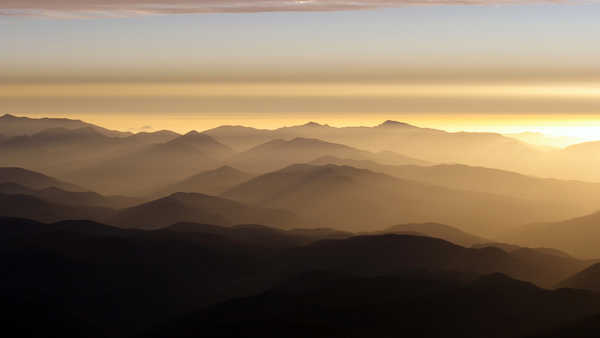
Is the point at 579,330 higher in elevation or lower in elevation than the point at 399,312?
higher

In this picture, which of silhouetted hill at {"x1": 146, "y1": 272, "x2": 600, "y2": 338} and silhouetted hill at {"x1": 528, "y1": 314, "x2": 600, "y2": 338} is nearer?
silhouetted hill at {"x1": 528, "y1": 314, "x2": 600, "y2": 338}

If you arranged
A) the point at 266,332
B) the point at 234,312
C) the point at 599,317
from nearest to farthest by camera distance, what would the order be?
the point at 599,317
the point at 266,332
the point at 234,312

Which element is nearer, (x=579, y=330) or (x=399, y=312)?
(x=579, y=330)

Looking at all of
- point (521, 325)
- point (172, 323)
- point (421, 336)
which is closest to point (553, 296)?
point (521, 325)

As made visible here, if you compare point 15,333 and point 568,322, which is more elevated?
point 568,322

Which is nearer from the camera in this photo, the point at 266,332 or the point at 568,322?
the point at 568,322

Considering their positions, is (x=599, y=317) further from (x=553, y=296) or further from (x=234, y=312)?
(x=234, y=312)

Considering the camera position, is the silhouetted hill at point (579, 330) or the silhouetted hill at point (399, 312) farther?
the silhouetted hill at point (399, 312)

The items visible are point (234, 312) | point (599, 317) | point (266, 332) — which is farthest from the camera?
point (234, 312)
